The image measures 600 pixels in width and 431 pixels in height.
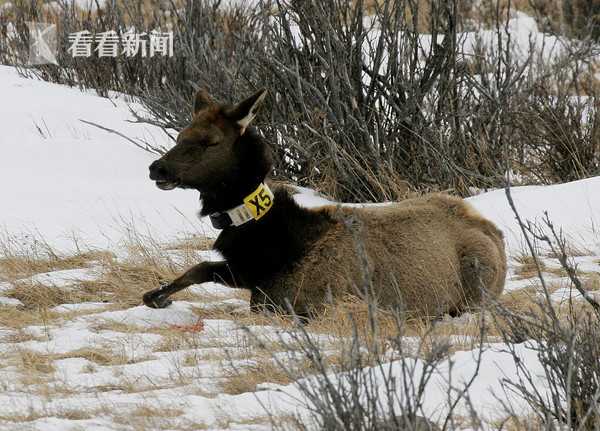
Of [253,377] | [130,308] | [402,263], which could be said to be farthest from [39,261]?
[253,377]

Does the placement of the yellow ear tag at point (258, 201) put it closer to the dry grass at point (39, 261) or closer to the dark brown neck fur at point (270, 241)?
the dark brown neck fur at point (270, 241)

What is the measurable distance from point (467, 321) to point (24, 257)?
321 cm

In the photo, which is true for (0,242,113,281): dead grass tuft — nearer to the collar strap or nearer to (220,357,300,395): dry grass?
the collar strap

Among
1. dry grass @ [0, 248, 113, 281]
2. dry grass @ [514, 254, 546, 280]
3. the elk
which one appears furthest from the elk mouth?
dry grass @ [514, 254, 546, 280]

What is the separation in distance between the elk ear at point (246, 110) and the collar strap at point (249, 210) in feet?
1.22

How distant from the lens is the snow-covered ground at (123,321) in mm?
3664

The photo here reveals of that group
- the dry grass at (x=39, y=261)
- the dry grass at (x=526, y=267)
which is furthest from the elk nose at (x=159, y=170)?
the dry grass at (x=526, y=267)

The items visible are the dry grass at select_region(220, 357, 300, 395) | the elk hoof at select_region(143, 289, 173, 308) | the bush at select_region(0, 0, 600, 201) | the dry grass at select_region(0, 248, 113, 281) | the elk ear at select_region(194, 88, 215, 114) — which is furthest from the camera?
the bush at select_region(0, 0, 600, 201)

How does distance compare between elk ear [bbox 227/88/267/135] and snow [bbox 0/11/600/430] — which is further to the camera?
elk ear [bbox 227/88/267/135]

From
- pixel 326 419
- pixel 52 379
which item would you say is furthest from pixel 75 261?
pixel 326 419

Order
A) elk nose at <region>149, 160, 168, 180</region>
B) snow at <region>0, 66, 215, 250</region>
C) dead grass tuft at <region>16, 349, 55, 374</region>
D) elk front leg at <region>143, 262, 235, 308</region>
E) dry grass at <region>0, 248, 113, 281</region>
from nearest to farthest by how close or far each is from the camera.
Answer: dead grass tuft at <region>16, 349, 55, 374</region>
elk nose at <region>149, 160, 168, 180</region>
elk front leg at <region>143, 262, 235, 308</region>
dry grass at <region>0, 248, 113, 281</region>
snow at <region>0, 66, 215, 250</region>

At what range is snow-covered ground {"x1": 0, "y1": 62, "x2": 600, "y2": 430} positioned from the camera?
12.0ft

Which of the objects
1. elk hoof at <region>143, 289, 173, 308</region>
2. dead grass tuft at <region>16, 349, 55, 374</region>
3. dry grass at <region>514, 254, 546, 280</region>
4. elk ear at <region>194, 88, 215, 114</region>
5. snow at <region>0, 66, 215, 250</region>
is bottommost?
snow at <region>0, 66, 215, 250</region>

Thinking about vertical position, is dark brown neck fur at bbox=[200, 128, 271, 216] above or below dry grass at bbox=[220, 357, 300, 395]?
above
